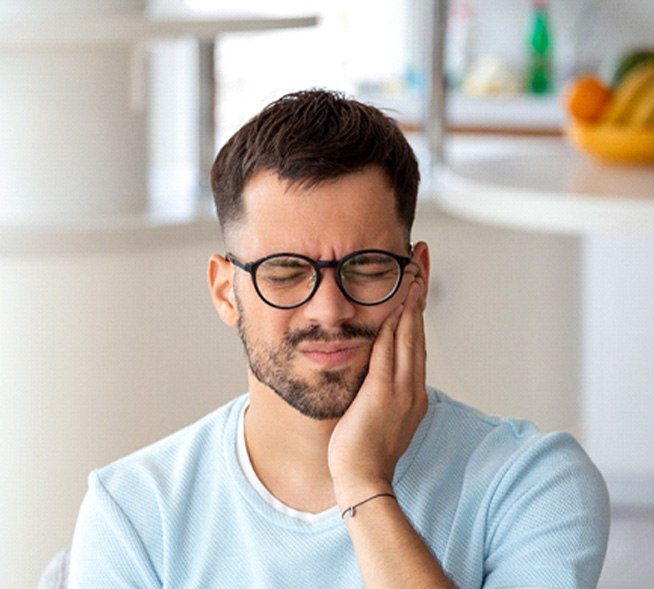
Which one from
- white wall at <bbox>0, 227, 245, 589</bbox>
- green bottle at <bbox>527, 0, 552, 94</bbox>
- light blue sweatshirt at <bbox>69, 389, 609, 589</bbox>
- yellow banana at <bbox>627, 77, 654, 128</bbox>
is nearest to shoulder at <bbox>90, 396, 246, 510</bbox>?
light blue sweatshirt at <bbox>69, 389, 609, 589</bbox>

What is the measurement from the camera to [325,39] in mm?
5273

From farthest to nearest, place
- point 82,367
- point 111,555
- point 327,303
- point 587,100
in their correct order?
point 587,100 → point 82,367 → point 111,555 → point 327,303

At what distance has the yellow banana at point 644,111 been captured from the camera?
9.01 feet

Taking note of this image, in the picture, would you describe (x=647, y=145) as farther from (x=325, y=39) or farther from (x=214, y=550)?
(x=325, y=39)

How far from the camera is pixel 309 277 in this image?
127 centimetres

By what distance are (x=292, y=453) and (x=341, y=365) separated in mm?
129

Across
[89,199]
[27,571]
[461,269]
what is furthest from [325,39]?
[27,571]

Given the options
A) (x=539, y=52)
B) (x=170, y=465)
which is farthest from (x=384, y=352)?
(x=539, y=52)

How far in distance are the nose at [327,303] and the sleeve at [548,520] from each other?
0.23m

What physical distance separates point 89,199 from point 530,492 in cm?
134

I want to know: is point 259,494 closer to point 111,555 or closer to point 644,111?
point 111,555

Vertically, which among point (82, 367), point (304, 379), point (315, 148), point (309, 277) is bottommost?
point (82, 367)

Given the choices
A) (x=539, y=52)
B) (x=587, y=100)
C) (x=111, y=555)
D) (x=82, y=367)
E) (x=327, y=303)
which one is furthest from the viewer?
(x=539, y=52)

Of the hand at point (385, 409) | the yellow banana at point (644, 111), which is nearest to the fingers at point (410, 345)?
the hand at point (385, 409)
